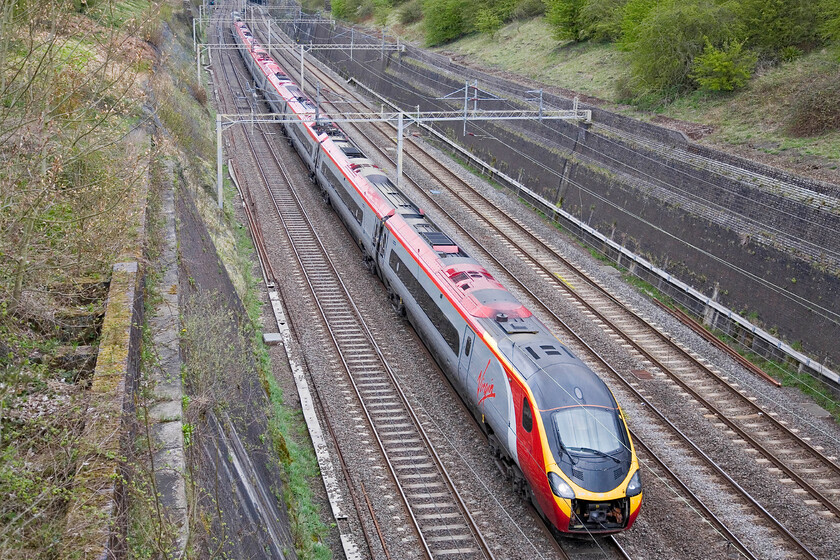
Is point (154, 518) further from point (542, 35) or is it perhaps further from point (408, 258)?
point (542, 35)

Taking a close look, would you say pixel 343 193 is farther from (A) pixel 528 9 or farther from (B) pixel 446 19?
(B) pixel 446 19

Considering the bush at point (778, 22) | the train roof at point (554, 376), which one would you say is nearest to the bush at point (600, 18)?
the bush at point (778, 22)

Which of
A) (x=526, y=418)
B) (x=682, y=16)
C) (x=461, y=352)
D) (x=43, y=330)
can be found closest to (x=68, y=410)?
(x=43, y=330)

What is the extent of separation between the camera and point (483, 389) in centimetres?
1422

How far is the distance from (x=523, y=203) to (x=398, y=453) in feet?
61.8

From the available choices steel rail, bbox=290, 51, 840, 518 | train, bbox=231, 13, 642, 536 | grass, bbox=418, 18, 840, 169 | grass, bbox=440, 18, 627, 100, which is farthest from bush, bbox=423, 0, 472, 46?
train, bbox=231, 13, 642, 536

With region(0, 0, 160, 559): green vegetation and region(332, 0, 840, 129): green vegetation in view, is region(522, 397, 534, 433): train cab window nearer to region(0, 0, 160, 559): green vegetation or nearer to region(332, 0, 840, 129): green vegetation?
region(0, 0, 160, 559): green vegetation

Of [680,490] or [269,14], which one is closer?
[680,490]

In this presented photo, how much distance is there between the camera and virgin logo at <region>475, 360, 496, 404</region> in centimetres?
1385

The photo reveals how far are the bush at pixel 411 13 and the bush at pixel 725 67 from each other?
44621 millimetres

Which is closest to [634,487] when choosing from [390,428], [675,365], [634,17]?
[390,428]

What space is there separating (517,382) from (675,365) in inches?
289

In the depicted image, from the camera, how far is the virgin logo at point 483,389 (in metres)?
13.9

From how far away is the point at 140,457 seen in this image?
838cm
